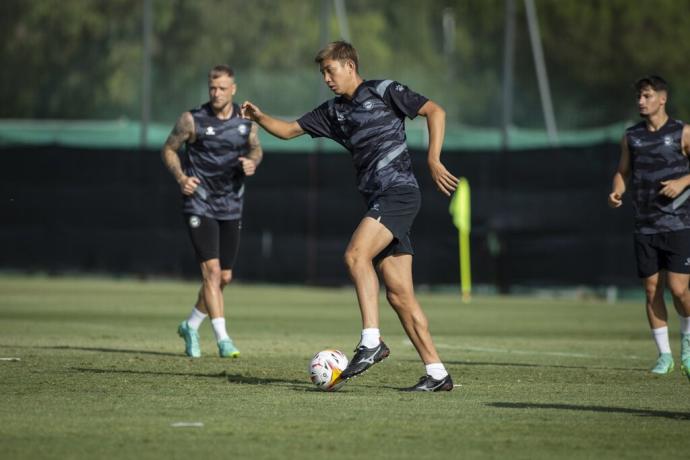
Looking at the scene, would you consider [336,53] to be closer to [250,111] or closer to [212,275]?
[250,111]

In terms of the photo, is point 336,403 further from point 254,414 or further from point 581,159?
point 581,159

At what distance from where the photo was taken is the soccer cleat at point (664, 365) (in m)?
11.0

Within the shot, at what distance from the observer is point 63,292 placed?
73.1ft

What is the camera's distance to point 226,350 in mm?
11914

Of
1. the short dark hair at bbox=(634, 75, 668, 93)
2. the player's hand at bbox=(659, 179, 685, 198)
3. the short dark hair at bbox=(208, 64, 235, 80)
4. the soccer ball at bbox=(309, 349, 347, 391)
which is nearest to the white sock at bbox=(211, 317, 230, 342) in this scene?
the short dark hair at bbox=(208, 64, 235, 80)

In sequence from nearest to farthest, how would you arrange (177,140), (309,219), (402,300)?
(402,300)
(177,140)
(309,219)

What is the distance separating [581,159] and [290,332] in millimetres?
9179

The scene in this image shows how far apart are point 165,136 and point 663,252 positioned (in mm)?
20710

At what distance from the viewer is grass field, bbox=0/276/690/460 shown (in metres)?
6.91

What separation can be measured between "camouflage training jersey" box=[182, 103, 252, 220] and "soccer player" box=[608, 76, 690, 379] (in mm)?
3344

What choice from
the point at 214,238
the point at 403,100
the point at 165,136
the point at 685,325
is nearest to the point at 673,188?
the point at 685,325

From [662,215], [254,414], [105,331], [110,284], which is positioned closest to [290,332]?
[105,331]

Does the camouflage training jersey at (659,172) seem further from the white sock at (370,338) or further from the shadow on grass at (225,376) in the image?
the shadow on grass at (225,376)

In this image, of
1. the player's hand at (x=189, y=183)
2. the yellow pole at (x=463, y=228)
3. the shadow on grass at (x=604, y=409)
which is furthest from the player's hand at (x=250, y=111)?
the yellow pole at (x=463, y=228)
